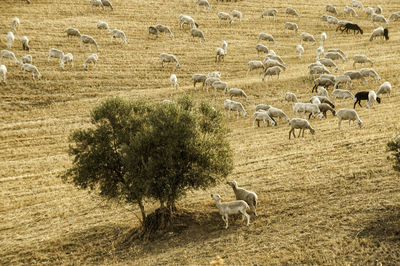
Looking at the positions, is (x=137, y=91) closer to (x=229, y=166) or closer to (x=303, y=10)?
(x=229, y=166)

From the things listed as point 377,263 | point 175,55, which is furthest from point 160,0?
point 377,263

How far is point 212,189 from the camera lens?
25.0 m

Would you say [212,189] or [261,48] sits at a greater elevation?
[261,48]

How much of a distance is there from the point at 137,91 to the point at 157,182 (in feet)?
87.4

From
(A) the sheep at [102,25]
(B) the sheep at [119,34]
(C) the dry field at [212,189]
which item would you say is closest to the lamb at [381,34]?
(C) the dry field at [212,189]

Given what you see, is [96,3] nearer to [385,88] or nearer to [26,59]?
[26,59]

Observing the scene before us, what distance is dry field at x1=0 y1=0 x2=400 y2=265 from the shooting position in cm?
1838

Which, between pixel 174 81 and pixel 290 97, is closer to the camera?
pixel 290 97

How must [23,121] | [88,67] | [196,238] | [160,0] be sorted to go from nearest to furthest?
1. [196,238]
2. [23,121]
3. [88,67]
4. [160,0]

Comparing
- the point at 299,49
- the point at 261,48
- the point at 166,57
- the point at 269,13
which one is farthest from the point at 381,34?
the point at 166,57

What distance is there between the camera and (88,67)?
49250mm

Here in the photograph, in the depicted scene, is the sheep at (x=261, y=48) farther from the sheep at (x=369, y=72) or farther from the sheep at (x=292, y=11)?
the sheep at (x=292, y=11)

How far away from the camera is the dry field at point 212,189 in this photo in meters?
18.4

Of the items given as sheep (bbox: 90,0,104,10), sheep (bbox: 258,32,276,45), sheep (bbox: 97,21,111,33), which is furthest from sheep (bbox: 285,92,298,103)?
sheep (bbox: 90,0,104,10)
